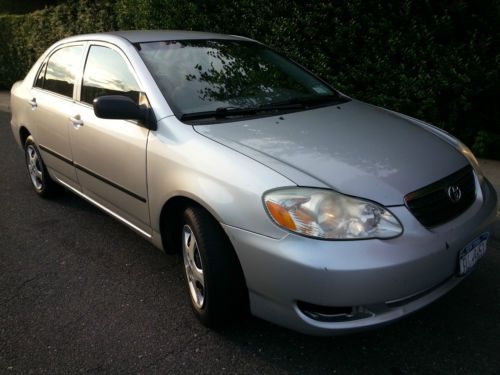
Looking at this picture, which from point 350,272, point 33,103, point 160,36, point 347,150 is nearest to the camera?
point 350,272

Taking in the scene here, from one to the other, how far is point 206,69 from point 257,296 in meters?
1.62

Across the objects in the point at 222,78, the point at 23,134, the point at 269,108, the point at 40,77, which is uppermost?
the point at 222,78

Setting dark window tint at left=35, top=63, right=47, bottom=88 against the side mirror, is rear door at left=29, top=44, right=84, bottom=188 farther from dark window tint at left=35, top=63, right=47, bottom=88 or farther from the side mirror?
the side mirror

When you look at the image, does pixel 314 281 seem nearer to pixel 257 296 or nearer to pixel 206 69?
pixel 257 296

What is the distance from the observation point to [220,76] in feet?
10.5

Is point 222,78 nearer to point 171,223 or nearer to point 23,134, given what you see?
point 171,223

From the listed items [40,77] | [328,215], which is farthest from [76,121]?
[328,215]

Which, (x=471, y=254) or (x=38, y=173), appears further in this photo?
(x=38, y=173)

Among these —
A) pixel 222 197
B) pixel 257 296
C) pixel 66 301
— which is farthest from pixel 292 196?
pixel 66 301

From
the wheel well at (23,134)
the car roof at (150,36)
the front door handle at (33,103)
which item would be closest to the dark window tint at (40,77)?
the front door handle at (33,103)

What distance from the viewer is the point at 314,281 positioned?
204 cm

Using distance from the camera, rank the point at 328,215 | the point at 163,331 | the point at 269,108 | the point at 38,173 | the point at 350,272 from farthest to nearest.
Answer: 1. the point at 38,173
2. the point at 269,108
3. the point at 163,331
4. the point at 328,215
5. the point at 350,272

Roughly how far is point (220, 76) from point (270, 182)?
1.25 metres

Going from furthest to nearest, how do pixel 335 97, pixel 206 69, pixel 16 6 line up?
pixel 16 6 < pixel 335 97 < pixel 206 69
